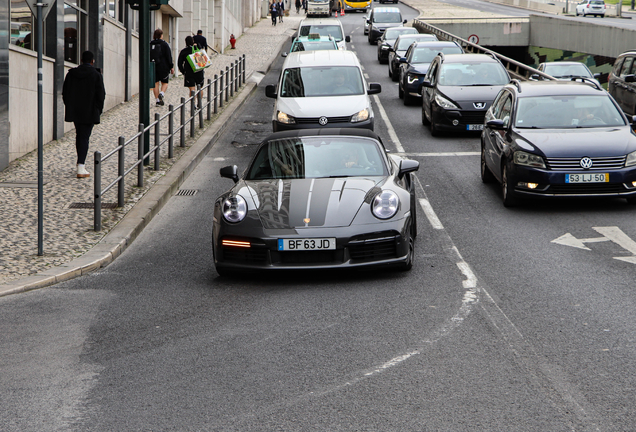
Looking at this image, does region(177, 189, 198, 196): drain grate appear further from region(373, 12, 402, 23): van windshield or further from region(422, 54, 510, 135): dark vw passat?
region(373, 12, 402, 23): van windshield

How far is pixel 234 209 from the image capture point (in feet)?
27.1

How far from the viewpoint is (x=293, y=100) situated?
54.6ft

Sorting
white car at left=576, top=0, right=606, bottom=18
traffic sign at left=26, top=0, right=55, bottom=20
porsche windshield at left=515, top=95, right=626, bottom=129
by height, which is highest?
white car at left=576, top=0, right=606, bottom=18

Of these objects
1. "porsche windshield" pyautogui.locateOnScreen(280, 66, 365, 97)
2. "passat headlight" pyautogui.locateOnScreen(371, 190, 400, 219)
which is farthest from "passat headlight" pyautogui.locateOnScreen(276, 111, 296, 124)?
"passat headlight" pyautogui.locateOnScreen(371, 190, 400, 219)

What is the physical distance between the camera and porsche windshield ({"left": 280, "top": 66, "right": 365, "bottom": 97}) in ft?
56.0

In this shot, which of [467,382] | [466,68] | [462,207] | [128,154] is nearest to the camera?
[467,382]

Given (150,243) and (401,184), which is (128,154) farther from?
(401,184)

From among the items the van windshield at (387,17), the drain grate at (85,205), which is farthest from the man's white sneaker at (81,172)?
the van windshield at (387,17)

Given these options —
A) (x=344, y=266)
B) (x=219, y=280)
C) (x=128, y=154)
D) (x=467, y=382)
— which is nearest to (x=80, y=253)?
(x=219, y=280)

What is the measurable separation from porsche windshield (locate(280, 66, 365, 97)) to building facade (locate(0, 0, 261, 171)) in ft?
15.4

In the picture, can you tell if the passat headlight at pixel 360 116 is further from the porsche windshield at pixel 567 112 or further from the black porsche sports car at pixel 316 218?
the black porsche sports car at pixel 316 218

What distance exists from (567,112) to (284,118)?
554 cm

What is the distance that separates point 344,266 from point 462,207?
4.46 m

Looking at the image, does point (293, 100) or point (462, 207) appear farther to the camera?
point (293, 100)
